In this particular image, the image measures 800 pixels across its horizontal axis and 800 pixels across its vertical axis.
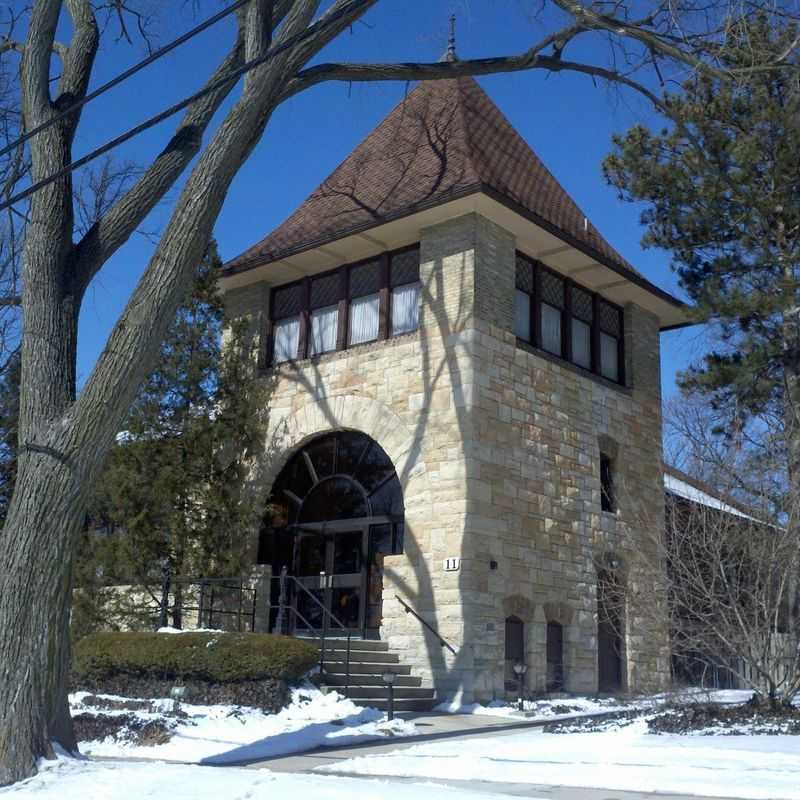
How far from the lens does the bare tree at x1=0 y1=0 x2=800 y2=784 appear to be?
825 centimetres

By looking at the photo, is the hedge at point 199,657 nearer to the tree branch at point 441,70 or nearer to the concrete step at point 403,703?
the concrete step at point 403,703

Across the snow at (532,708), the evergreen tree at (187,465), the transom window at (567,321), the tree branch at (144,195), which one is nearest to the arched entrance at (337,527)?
the evergreen tree at (187,465)

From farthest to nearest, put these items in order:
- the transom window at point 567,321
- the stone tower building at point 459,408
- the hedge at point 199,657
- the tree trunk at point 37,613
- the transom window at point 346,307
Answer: the transom window at point 567,321
the transom window at point 346,307
the stone tower building at point 459,408
the hedge at point 199,657
the tree trunk at point 37,613

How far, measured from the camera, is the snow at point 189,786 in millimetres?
7074

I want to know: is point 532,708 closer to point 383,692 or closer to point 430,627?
point 430,627

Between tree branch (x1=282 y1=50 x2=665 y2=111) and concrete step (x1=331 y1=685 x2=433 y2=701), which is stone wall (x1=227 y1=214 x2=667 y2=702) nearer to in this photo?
concrete step (x1=331 y1=685 x2=433 y2=701)

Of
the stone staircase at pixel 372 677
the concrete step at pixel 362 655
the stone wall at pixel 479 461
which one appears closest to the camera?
the stone staircase at pixel 372 677

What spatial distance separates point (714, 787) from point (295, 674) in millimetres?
6192

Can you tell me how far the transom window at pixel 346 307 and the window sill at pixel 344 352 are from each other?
0.11 metres

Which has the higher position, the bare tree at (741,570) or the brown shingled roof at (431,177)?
the brown shingled roof at (431,177)

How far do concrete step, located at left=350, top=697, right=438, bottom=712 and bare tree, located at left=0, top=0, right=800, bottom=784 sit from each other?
555cm

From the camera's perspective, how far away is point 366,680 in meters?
14.1

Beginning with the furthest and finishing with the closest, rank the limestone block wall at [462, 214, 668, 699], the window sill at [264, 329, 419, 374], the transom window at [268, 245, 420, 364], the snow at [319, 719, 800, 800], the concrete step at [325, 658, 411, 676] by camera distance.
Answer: the transom window at [268, 245, 420, 364] → the window sill at [264, 329, 419, 374] → the limestone block wall at [462, 214, 668, 699] → the concrete step at [325, 658, 411, 676] → the snow at [319, 719, 800, 800]

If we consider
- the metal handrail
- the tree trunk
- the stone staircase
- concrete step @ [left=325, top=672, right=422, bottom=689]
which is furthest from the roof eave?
the tree trunk
